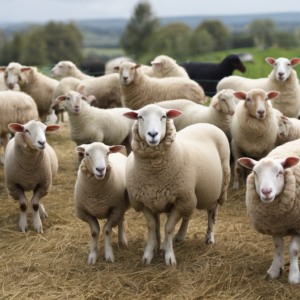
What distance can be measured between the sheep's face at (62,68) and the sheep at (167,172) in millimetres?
6060

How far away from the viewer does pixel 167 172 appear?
323 cm

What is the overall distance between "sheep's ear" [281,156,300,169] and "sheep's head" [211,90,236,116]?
8.36 ft

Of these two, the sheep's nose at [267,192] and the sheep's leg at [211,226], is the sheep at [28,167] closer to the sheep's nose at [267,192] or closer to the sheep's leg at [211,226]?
the sheep's leg at [211,226]

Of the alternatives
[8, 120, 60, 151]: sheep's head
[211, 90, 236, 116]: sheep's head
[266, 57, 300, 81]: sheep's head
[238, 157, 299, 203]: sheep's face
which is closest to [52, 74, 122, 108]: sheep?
[211, 90, 236, 116]: sheep's head

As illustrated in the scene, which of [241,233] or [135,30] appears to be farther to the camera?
[135,30]

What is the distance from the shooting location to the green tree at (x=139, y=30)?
35.9m

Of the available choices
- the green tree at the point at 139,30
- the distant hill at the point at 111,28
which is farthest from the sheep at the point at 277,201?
the green tree at the point at 139,30

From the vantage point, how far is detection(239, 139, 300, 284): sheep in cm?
276

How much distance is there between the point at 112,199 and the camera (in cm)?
352

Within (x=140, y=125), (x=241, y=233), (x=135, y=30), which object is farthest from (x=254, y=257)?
(x=135, y=30)

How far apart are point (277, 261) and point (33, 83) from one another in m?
6.21

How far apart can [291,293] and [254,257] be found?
699mm

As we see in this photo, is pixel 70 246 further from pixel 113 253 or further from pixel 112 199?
pixel 112 199

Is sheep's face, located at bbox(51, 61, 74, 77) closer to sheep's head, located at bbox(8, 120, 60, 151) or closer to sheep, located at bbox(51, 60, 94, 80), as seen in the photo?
sheep, located at bbox(51, 60, 94, 80)
